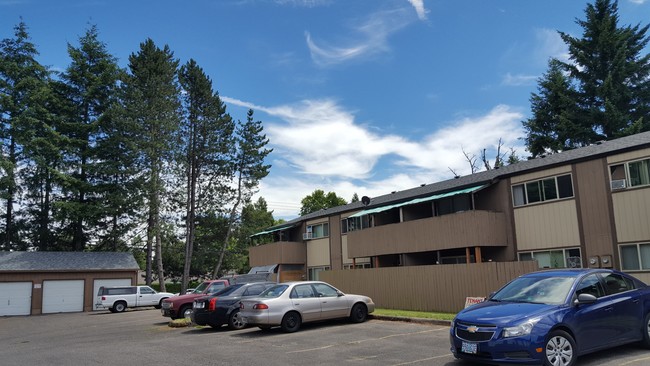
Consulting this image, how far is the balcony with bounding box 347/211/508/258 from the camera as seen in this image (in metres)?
20.8

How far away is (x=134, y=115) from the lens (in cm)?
4209

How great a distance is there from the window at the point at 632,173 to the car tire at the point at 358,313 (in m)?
9.81

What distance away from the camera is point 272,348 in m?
11.4

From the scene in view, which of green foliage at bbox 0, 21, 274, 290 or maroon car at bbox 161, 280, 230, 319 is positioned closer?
maroon car at bbox 161, 280, 230, 319

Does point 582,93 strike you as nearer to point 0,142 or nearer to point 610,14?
point 610,14

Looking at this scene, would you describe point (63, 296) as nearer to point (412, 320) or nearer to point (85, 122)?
point (85, 122)

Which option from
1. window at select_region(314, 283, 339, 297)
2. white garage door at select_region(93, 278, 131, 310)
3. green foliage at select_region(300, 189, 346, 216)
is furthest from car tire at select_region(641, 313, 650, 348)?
green foliage at select_region(300, 189, 346, 216)

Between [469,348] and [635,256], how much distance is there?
481 inches

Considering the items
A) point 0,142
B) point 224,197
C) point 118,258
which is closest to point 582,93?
point 224,197

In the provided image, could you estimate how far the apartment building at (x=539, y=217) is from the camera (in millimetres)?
17078

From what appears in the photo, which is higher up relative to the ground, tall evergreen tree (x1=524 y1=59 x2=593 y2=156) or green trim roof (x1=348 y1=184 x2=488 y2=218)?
tall evergreen tree (x1=524 y1=59 x2=593 y2=156)

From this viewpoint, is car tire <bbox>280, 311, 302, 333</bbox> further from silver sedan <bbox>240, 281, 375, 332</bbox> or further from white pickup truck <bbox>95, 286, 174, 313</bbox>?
white pickup truck <bbox>95, 286, 174, 313</bbox>

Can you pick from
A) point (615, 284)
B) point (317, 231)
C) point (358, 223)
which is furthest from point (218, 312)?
point (317, 231)

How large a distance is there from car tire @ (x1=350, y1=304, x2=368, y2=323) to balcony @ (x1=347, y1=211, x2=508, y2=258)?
7091mm
